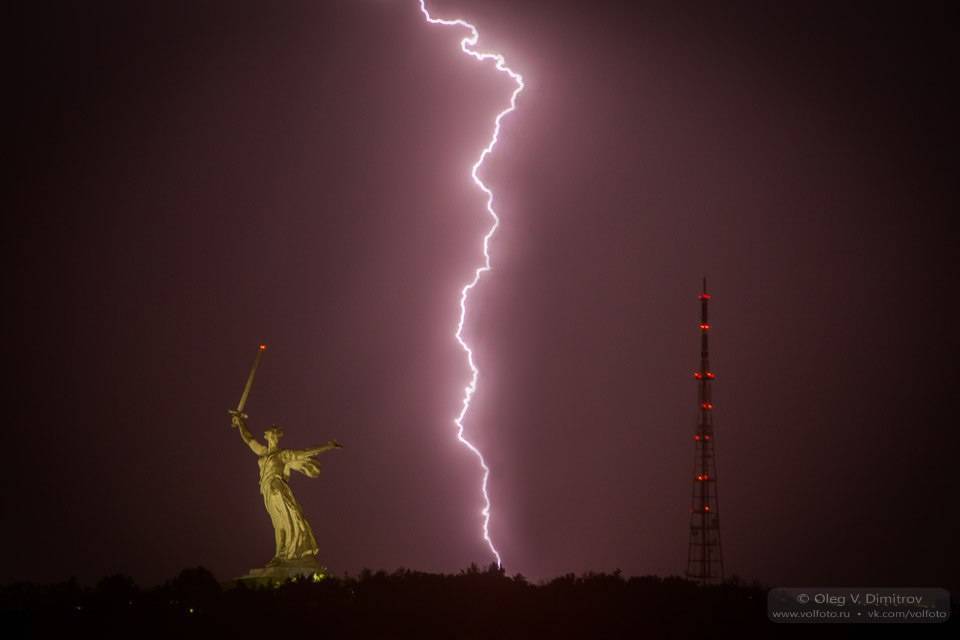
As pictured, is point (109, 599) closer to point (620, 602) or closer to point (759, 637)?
point (620, 602)

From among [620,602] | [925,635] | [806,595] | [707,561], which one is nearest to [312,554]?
[620,602]

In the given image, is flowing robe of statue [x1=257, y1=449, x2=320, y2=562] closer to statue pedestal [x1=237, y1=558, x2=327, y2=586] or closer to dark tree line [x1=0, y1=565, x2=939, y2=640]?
statue pedestal [x1=237, y1=558, x2=327, y2=586]

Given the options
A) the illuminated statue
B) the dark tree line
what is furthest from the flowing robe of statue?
the dark tree line

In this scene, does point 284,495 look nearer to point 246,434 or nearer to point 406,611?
point 246,434

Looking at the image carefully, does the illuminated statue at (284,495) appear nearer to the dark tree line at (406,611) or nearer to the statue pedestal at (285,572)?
the statue pedestal at (285,572)

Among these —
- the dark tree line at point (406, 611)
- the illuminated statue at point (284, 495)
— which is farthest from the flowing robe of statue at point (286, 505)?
the dark tree line at point (406, 611)

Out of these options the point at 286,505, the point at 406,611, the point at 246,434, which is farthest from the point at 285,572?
the point at 406,611
